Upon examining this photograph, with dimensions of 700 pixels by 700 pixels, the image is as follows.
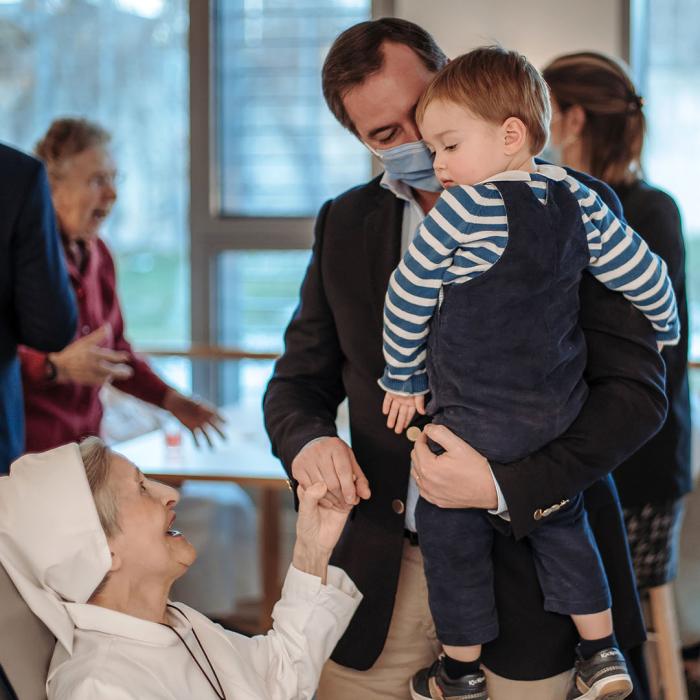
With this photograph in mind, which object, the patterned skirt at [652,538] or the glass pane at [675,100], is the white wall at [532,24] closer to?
the glass pane at [675,100]

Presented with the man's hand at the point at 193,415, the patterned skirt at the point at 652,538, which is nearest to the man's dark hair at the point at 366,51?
the patterned skirt at the point at 652,538

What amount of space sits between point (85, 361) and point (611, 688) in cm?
164

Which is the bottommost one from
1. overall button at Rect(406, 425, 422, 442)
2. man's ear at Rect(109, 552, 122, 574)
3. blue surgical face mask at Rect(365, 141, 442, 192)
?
man's ear at Rect(109, 552, 122, 574)

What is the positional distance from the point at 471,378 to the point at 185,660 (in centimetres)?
59

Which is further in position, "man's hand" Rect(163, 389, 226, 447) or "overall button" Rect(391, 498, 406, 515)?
"man's hand" Rect(163, 389, 226, 447)

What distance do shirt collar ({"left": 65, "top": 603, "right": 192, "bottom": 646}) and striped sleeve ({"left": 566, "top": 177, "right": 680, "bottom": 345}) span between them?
82 cm

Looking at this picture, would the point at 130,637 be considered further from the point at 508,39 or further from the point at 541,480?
the point at 508,39

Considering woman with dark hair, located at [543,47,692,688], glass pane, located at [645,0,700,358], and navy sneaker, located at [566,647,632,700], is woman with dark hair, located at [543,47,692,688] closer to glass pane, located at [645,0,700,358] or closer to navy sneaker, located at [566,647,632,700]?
navy sneaker, located at [566,647,632,700]

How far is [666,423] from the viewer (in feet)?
7.77

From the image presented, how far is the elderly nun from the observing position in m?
1.47

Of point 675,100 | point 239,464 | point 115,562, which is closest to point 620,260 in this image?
point 115,562

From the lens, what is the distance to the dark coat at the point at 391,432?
147cm

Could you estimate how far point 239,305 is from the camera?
4938mm

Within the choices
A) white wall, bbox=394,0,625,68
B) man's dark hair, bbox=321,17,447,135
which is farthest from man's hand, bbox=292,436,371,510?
white wall, bbox=394,0,625,68
